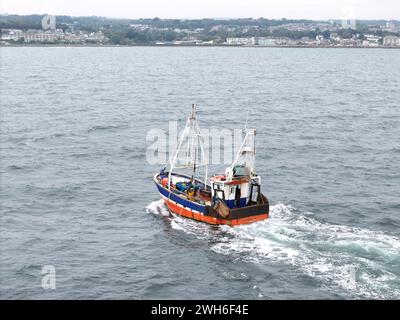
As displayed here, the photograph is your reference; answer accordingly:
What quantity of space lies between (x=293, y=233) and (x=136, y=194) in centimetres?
2042

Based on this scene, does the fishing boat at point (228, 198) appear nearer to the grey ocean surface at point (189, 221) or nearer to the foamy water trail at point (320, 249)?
the foamy water trail at point (320, 249)

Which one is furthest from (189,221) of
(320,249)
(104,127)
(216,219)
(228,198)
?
(104,127)

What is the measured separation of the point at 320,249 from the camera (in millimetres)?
50750

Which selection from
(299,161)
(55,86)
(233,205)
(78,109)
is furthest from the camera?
(55,86)

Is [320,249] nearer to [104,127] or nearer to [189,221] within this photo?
[189,221]

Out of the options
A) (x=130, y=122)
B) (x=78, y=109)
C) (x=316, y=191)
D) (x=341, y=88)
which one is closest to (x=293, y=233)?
(x=316, y=191)

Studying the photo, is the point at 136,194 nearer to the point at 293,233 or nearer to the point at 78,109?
the point at 293,233

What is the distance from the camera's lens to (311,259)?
161 feet

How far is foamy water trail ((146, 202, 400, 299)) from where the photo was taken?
45344mm

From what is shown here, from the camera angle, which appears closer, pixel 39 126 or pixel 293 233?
pixel 293 233

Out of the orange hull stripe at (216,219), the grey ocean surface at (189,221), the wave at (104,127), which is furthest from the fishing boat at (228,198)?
the wave at (104,127)

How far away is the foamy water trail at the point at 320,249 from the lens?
45344 millimetres

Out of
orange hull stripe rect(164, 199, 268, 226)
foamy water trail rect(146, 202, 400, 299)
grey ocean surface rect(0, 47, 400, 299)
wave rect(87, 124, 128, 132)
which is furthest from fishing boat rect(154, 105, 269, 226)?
wave rect(87, 124, 128, 132)

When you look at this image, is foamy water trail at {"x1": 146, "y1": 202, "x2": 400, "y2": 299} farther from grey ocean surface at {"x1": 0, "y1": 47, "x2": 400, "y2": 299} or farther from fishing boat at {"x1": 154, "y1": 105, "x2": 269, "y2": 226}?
fishing boat at {"x1": 154, "y1": 105, "x2": 269, "y2": 226}
